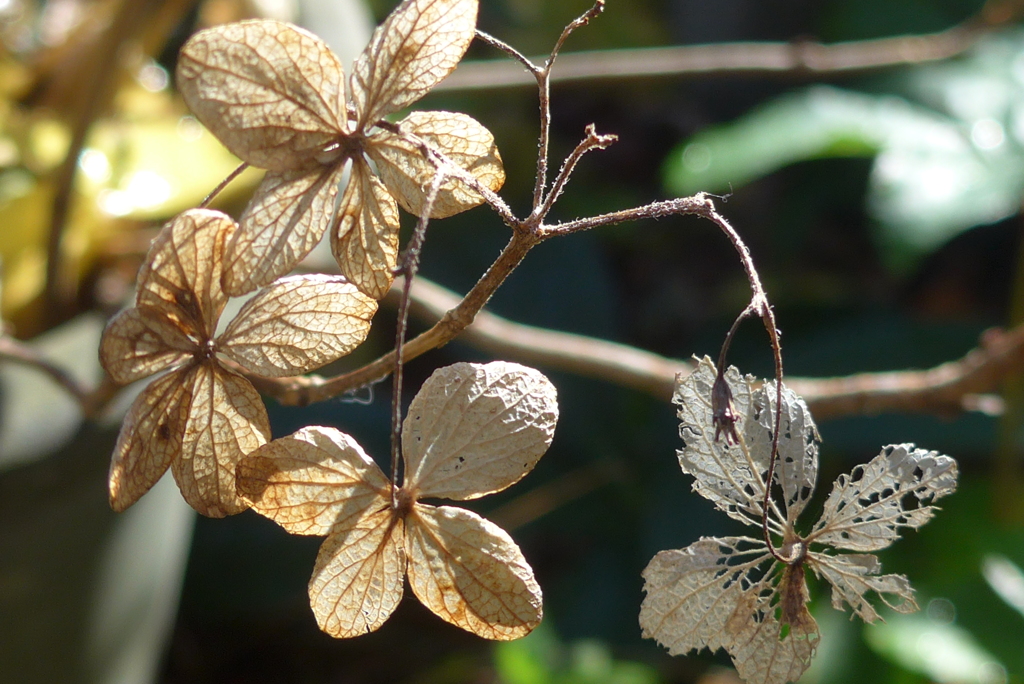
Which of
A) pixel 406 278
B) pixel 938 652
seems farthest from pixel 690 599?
pixel 938 652

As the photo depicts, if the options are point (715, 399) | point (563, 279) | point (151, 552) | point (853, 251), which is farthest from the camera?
point (853, 251)

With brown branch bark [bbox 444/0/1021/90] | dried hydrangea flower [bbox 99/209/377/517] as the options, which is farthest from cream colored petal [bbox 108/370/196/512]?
brown branch bark [bbox 444/0/1021/90]

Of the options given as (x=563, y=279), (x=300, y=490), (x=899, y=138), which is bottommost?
(x=563, y=279)

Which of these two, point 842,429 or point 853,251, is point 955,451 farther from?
point 853,251

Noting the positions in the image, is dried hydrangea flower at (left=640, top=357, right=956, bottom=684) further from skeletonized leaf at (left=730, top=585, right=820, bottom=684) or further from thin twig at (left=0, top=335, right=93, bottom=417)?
thin twig at (left=0, top=335, right=93, bottom=417)

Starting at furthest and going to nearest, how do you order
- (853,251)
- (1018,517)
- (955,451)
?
(853,251), (955,451), (1018,517)

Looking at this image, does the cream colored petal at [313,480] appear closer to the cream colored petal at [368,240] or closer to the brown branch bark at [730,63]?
the cream colored petal at [368,240]

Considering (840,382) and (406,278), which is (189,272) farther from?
(840,382)

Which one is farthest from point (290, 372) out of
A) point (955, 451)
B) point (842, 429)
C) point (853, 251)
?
point (853, 251)
